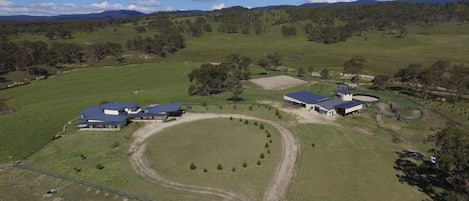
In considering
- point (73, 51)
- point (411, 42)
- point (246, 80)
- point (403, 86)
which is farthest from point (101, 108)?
point (411, 42)

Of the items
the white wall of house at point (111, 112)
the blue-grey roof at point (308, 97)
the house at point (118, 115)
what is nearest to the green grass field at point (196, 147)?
the house at point (118, 115)

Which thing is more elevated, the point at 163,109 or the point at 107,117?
the point at 163,109

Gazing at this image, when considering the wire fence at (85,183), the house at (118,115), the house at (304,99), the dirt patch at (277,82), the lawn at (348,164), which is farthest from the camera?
the dirt patch at (277,82)

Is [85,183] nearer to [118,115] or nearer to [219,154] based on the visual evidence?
[219,154]

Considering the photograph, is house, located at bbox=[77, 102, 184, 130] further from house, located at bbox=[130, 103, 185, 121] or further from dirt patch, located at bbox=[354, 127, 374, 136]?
dirt patch, located at bbox=[354, 127, 374, 136]

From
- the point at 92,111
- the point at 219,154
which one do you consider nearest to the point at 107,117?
the point at 92,111

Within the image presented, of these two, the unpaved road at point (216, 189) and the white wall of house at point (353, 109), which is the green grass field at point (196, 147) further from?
the white wall of house at point (353, 109)
